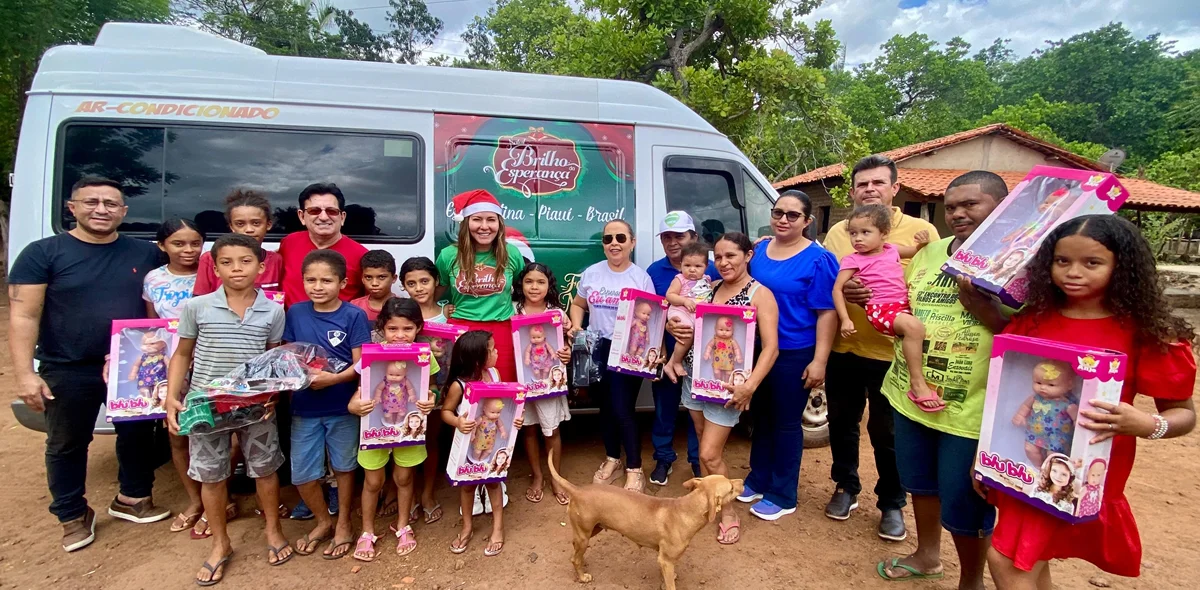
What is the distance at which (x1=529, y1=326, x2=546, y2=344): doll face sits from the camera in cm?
331

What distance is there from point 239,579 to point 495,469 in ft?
4.69

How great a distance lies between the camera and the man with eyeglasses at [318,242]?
3189 millimetres

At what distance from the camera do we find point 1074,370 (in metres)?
1.70

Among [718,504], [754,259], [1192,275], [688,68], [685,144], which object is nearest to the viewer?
[718,504]

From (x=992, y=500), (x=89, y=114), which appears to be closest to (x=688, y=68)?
(x=89, y=114)

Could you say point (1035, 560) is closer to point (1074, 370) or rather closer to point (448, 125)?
point (1074, 370)

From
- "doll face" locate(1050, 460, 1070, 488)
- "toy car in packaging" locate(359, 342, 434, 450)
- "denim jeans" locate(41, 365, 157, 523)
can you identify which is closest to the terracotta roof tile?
"doll face" locate(1050, 460, 1070, 488)

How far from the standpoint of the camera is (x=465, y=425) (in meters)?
2.89

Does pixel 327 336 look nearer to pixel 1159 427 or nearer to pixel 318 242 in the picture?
pixel 318 242

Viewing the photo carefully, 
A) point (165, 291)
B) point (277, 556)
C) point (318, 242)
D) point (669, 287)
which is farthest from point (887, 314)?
point (165, 291)

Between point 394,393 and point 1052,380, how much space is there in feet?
8.88

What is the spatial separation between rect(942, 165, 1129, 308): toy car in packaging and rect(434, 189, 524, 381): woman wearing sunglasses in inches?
91.9

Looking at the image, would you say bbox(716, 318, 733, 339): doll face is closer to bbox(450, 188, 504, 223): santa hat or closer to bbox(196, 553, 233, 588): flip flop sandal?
bbox(450, 188, 504, 223): santa hat

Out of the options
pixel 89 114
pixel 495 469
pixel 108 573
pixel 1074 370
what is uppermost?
pixel 89 114
